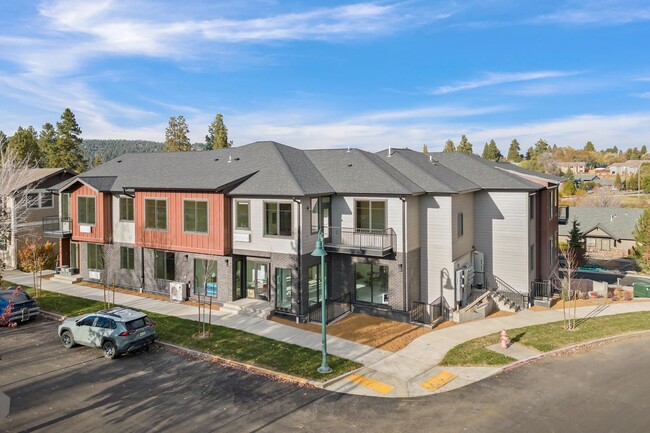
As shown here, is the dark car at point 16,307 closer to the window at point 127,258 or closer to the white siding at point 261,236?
the window at point 127,258

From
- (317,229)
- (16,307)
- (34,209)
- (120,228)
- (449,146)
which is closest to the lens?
(16,307)

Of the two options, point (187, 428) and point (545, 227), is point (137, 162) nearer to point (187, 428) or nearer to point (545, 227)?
point (187, 428)

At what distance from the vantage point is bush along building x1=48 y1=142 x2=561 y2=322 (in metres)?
22.6

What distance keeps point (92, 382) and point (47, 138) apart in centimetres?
6615

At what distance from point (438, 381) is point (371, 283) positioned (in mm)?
8380

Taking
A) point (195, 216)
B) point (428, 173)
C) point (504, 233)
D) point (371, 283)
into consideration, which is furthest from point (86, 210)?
point (504, 233)

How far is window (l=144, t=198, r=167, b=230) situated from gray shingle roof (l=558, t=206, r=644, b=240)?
174 feet

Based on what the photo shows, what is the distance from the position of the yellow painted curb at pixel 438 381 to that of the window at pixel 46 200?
36779mm

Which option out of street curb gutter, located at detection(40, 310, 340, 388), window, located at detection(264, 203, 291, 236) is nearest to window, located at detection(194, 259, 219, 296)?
window, located at detection(264, 203, 291, 236)

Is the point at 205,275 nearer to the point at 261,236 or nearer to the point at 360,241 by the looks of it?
the point at 261,236

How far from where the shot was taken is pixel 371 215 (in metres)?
23.6

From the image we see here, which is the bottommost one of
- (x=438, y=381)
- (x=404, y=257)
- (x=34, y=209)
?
(x=438, y=381)

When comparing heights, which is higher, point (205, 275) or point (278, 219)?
point (278, 219)

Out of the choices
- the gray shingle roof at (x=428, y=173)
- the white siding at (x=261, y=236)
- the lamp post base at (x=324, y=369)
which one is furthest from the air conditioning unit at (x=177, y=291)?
the gray shingle roof at (x=428, y=173)
